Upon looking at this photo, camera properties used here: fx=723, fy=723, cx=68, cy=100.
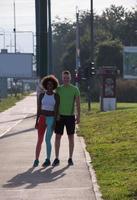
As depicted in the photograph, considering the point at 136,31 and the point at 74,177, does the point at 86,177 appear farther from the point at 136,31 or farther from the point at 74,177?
the point at 136,31

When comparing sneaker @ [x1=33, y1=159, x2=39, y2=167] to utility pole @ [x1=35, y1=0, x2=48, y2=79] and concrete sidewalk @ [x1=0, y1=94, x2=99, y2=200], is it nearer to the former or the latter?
concrete sidewalk @ [x1=0, y1=94, x2=99, y2=200]

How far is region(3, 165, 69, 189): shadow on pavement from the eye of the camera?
1180 centimetres

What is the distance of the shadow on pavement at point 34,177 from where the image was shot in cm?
1180

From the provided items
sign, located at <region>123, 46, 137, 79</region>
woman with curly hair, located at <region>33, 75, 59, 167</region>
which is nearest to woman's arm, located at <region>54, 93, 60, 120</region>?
woman with curly hair, located at <region>33, 75, 59, 167</region>

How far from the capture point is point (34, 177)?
12648mm

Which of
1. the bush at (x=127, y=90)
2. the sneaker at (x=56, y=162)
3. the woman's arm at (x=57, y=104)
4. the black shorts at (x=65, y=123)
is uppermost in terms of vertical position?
the woman's arm at (x=57, y=104)

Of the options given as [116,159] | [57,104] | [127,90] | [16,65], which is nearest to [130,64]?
[127,90]

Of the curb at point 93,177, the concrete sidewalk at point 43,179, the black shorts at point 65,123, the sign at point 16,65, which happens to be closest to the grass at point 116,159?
the curb at point 93,177

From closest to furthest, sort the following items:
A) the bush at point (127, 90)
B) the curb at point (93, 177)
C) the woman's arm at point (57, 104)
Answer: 1. the curb at point (93, 177)
2. the woman's arm at point (57, 104)
3. the bush at point (127, 90)

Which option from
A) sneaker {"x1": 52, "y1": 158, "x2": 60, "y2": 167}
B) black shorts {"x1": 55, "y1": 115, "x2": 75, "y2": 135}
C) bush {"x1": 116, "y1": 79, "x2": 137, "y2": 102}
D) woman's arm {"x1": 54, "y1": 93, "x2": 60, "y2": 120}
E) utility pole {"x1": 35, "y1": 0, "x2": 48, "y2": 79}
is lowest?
bush {"x1": 116, "y1": 79, "x2": 137, "y2": 102}

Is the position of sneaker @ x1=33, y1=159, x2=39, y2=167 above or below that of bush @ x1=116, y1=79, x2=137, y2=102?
above

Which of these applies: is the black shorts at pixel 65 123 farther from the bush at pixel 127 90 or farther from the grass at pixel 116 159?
the bush at pixel 127 90

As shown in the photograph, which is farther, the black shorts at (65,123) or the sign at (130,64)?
the sign at (130,64)

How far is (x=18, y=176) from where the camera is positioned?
12805 millimetres
